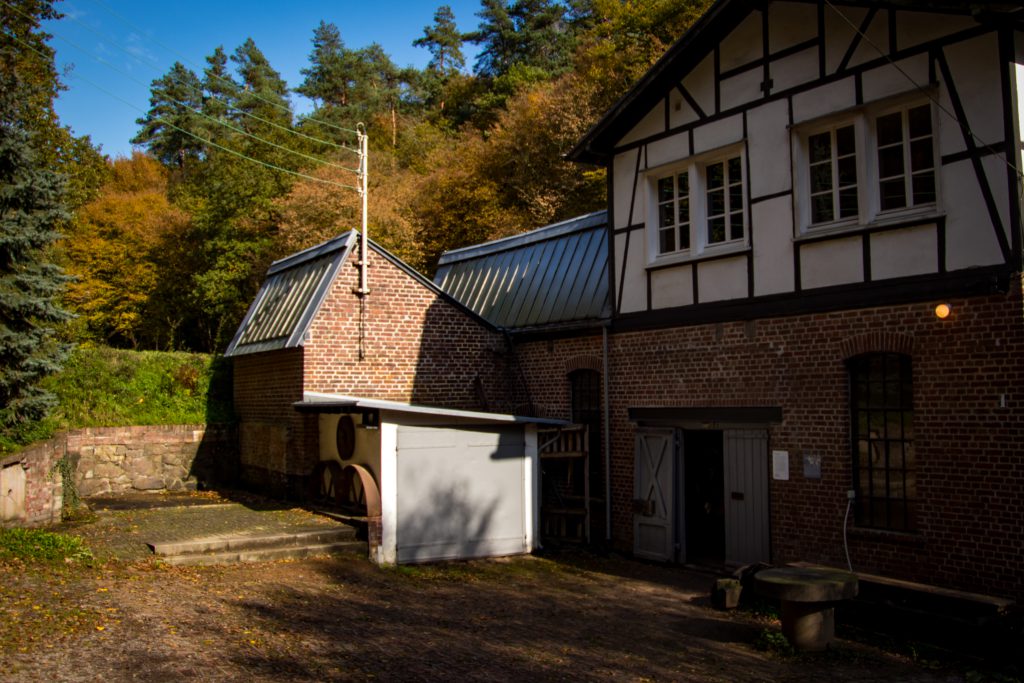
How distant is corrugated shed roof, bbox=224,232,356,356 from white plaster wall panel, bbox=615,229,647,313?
545 cm

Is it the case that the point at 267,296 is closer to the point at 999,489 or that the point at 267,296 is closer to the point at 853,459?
the point at 853,459

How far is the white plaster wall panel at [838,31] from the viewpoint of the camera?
35.1 feet

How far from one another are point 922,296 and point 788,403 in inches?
93.2

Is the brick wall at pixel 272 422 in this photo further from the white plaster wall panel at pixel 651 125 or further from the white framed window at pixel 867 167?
the white framed window at pixel 867 167

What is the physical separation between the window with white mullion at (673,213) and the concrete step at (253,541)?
6769 mm

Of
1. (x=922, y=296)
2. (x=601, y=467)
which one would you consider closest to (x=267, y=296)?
(x=601, y=467)

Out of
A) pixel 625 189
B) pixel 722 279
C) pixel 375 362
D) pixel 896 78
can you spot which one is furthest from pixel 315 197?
pixel 896 78

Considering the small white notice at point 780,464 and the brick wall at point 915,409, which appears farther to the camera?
the small white notice at point 780,464

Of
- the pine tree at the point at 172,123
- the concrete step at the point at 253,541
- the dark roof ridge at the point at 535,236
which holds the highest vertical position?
the pine tree at the point at 172,123

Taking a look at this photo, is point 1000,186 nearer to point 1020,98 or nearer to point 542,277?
point 1020,98

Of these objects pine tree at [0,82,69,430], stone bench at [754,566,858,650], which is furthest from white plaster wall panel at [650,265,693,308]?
pine tree at [0,82,69,430]

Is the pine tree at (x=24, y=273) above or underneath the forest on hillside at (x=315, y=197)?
underneath

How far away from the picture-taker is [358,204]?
3000 cm

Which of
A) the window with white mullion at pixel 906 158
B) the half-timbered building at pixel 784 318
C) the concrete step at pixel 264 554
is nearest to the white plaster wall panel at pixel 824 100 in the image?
the half-timbered building at pixel 784 318
